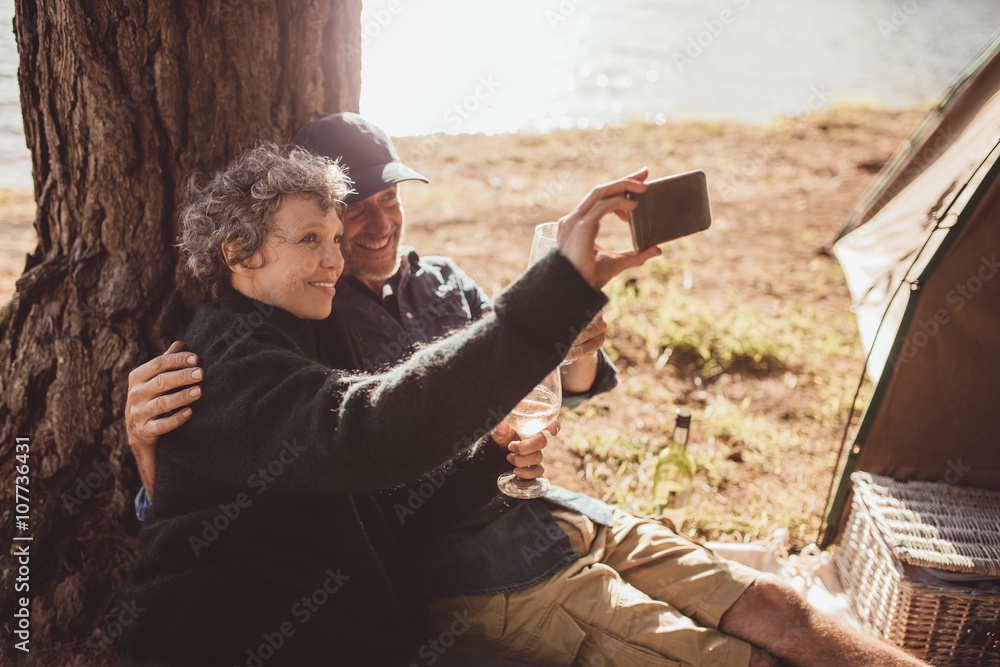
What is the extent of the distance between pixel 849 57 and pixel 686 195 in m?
19.3

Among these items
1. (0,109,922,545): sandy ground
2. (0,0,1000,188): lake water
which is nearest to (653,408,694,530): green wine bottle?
(0,109,922,545): sandy ground

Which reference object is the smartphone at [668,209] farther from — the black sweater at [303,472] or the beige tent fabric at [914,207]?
the beige tent fabric at [914,207]

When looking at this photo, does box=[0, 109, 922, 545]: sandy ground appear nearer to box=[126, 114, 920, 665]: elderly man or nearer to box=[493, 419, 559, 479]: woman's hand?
box=[126, 114, 920, 665]: elderly man

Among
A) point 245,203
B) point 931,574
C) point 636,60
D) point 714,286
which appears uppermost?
point 636,60

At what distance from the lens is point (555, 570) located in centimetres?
213

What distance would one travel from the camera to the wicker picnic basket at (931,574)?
7.68ft

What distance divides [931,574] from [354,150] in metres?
2.62

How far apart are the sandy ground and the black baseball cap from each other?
6.07 ft

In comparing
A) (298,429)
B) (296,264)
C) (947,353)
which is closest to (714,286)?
(947,353)

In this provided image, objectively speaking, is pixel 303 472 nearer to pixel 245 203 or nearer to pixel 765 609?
pixel 245 203

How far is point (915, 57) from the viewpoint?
17016mm

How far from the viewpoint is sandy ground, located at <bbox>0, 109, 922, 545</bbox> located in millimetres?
3531

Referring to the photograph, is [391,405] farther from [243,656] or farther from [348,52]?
[348,52]

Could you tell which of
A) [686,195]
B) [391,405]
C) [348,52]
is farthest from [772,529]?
[348,52]
